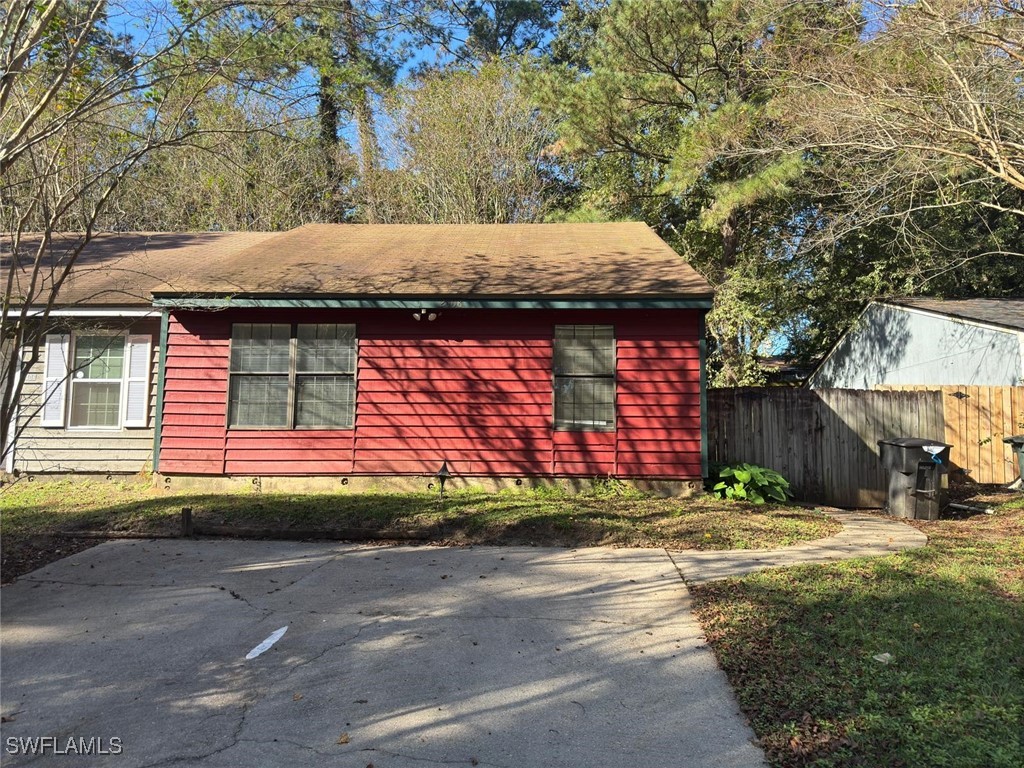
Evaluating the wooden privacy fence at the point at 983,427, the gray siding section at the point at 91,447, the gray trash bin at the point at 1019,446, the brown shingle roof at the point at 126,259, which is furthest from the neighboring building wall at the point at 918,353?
the gray siding section at the point at 91,447

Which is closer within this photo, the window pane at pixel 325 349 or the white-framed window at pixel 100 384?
the window pane at pixel 325 349

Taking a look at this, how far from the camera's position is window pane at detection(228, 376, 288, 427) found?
30.6ft

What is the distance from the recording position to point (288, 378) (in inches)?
367

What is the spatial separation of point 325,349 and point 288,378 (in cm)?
71

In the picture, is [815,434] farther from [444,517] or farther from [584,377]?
[444,517]

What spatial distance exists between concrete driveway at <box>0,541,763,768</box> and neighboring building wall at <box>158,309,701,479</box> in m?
3.23

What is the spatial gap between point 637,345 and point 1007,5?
7451mm

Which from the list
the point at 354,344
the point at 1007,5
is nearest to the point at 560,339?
the point at 354,344

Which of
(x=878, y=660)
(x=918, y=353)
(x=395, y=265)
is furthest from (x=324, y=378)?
(x=918, y=353)

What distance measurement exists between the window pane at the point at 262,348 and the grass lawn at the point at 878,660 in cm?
706

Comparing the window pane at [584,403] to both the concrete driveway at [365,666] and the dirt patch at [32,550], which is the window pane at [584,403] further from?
the dirt patch at [32,550]

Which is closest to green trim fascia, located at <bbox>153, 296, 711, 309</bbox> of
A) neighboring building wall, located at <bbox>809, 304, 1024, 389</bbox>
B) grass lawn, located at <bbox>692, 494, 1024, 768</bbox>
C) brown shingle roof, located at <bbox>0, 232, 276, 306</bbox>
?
brown shingle roof, located at <bbox>0, 232, 276, 306</bbox>

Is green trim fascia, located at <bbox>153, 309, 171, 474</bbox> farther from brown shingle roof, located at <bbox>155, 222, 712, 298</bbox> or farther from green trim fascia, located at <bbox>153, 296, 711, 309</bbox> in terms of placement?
brown shingle roof, located at <bbox>155, 222, 712, 298</bbox>

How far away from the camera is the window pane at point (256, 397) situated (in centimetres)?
931
